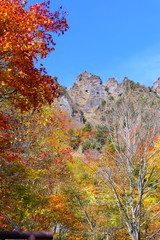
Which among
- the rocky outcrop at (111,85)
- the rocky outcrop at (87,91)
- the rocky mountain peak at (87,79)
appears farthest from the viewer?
the rocky mountain peak at (87,79)

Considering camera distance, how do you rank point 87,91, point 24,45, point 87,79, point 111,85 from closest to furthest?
point 24,45, point 111,85, point 87,91, point 87,79

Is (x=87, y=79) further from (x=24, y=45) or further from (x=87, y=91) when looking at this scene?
(x=24, y=45)

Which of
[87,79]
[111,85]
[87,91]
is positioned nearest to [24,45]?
[111,85]

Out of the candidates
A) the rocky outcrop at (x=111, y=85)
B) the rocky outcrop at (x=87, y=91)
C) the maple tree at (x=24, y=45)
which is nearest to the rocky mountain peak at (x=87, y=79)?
the rocky outcrop at (x=87, y=91)

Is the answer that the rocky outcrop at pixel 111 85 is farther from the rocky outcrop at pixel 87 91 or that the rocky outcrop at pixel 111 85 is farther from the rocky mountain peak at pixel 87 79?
the rocky mountain peak at pixel 87 79

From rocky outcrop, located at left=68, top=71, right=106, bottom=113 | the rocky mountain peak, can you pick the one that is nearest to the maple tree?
rocky outcrop, located at left=68, top=71, right=106, bottom=113

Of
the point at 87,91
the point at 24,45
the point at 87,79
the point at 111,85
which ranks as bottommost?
the point at 24,45

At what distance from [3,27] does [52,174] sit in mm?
11106

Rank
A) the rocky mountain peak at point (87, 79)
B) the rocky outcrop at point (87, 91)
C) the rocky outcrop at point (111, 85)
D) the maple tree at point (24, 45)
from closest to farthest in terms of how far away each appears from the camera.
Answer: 1. the maple tree at point (24, 45)
2. the rocky outcrop at point (87, 91)
3. the rocky outcrop at point (111, 85)
4. the rocky mountain peak at point (87, 79)

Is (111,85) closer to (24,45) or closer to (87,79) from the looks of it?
(87,79)

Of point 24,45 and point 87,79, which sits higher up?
point 87,79

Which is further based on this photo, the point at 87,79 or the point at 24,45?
the point at 87,79

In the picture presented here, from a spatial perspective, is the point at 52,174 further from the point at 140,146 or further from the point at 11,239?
the point at 11,239

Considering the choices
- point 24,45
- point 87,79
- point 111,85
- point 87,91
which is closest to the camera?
point 24,45
